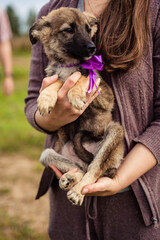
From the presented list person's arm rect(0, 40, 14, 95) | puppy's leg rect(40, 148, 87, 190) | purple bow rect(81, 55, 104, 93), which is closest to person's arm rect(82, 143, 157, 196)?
puppy's leg rect(40, 148, 87, 190)

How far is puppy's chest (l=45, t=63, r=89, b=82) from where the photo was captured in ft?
7.51

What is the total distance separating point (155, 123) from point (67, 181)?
0.79 meters

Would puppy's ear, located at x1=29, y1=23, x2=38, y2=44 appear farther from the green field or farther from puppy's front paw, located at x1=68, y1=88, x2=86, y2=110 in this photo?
the green field

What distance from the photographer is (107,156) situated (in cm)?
216

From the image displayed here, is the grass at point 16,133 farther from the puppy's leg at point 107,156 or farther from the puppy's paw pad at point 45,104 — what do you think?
the puppy's paw pad at point 45,104

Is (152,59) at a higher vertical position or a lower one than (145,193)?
higher

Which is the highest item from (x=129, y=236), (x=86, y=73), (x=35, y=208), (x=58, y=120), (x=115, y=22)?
(x=115, y=22)

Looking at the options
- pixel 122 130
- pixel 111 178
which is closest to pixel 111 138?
pixel 122 130

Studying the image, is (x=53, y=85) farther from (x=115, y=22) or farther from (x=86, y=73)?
(x=115, y=22)

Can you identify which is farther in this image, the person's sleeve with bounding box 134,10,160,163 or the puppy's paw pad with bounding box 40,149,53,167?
the puppy's paw pad with bounding box 40,149,53,167

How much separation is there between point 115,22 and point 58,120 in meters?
0.86

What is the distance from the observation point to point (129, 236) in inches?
81.7

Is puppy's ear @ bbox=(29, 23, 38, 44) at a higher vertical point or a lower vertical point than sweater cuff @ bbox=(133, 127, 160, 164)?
higher

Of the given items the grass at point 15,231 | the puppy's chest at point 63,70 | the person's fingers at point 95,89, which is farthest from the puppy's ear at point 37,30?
the grass at point 15,231
